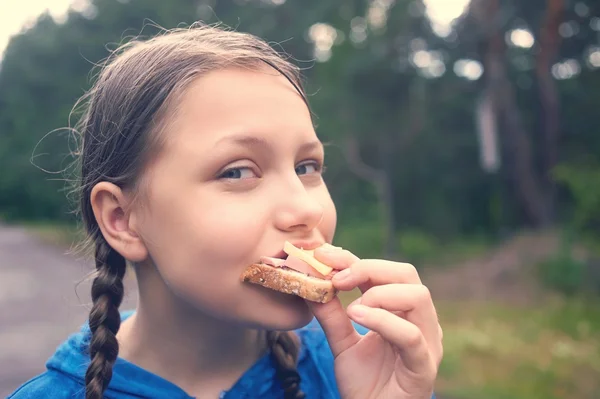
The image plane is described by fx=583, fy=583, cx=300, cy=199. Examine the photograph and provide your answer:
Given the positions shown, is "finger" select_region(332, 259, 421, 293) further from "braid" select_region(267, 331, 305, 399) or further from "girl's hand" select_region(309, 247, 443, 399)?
"braid" select_region(267, 331, 305, 399)

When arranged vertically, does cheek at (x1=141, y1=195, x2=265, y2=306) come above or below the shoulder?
above

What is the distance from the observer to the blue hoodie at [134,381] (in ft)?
5.74

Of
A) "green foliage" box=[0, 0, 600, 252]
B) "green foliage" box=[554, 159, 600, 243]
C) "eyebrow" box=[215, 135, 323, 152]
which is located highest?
"green foliage" box=[0, 0, 600, 252]

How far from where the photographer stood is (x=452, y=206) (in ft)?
58.2

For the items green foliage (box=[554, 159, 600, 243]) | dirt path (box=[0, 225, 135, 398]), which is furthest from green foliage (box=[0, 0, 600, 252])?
dirt path (box=[0, 225, 135, 398])

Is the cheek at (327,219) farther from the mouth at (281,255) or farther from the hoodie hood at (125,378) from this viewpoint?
the hoodie hood at (125,378)

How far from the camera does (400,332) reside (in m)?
1.51

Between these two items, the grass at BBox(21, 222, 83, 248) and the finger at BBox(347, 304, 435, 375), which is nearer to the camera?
the finger at BBox(347, 304, 435, 375)

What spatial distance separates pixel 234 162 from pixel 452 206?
16859 millimetres

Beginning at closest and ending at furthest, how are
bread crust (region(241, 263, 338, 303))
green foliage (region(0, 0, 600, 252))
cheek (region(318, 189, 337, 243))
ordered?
1. bread crust (region(241, 263, 338, 303))
2. cheek (region(318, 189, 337, 243))
3. green foliage (region(0, 0, 600, 252))

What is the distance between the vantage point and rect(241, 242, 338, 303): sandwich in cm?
150

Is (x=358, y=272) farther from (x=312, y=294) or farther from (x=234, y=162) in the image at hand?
(x=234, y=162)

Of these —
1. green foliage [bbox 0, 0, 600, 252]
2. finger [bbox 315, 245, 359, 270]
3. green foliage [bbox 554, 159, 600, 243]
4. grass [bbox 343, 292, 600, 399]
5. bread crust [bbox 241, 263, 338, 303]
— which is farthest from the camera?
green foliage [bbox 0, 0, 600, 252]

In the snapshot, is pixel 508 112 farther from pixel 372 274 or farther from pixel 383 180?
pixel 372 274
